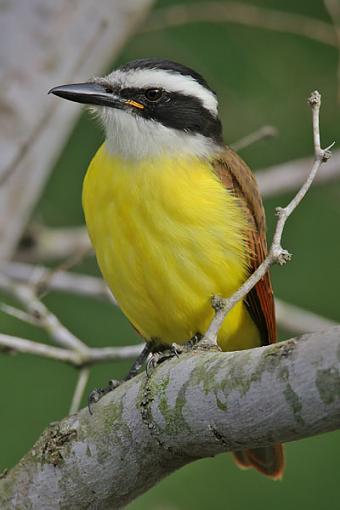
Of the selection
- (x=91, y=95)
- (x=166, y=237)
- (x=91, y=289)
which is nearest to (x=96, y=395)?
(x=166, y=237)

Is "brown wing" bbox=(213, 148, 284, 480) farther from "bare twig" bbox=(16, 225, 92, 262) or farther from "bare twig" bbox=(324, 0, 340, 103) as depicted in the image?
"bare twig" bbox=(16, 225, 92, 262)

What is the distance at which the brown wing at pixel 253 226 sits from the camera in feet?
13.7

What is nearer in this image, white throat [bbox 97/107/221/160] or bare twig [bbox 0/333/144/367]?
bare twig [bbox 0/333/144/367]

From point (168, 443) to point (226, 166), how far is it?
172cm

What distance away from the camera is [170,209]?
3883 millimetres

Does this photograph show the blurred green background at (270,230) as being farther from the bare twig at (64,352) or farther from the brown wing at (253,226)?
the brown wing at (253,226)

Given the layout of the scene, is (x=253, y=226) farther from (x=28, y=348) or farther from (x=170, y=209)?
(x=28, y=348)

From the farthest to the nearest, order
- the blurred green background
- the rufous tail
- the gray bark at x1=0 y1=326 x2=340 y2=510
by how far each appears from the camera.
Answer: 1. the blurred green background
2. the rufous tail
3. the gray bark at x1=0 y1=326 x2=340 y2=510

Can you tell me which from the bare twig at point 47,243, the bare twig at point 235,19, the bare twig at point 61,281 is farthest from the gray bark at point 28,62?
the bare twig at point 235,19

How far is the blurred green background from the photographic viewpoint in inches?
249

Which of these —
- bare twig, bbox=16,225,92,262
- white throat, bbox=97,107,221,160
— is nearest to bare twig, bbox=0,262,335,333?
bare twig, bbox=16,225,92,262

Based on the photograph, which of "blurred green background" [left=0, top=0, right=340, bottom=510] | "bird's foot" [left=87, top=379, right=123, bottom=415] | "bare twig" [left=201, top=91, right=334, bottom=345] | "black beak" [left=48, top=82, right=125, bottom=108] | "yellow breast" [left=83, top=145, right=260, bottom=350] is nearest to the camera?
"bare twig" [left=201, top=91, right=334, bottom=345]

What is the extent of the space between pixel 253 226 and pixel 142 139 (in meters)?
0.56

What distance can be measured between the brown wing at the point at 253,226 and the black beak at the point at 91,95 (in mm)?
473
